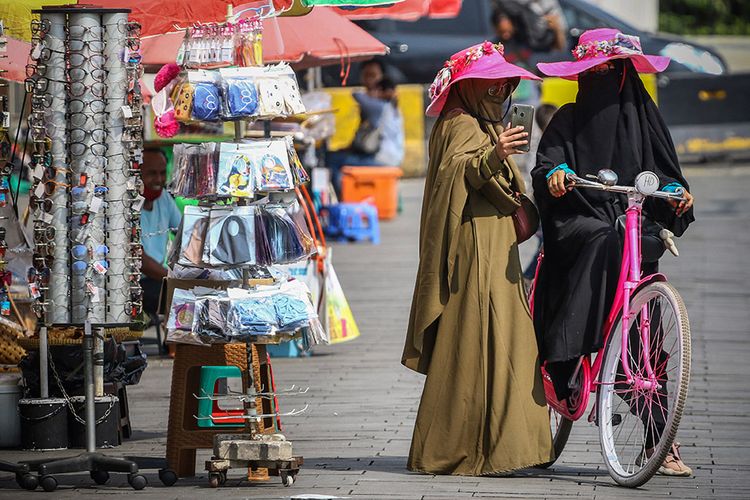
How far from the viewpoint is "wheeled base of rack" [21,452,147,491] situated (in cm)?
668

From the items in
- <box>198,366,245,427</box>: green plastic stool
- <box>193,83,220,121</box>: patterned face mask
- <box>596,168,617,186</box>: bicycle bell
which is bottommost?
<box>198,366,245,427</box>: green plastic stool

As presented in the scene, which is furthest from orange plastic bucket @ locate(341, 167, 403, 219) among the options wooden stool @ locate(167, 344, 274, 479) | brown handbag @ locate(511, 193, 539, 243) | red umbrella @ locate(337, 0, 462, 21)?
brown handbag @ locate(511, 193, 539, 243)

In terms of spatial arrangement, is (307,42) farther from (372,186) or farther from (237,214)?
(372,186)

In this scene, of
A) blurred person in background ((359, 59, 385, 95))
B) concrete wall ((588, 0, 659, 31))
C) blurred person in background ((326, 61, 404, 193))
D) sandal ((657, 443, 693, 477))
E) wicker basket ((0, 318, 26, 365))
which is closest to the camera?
sandal ((657, 443, 693, 477))

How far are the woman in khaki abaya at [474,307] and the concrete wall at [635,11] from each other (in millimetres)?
22568

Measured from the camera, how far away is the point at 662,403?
6.42 meters

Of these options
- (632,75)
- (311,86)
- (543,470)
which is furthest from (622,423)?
(311,86)

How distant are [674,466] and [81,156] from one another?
2.91 metres

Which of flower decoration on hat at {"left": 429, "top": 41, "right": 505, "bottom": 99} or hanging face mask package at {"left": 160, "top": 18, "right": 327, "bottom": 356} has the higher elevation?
flower decoration on hat at {"left": 429, "top": 41, "right": 505, "bottom": 99}

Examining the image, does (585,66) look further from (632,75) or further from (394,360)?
(394,360)

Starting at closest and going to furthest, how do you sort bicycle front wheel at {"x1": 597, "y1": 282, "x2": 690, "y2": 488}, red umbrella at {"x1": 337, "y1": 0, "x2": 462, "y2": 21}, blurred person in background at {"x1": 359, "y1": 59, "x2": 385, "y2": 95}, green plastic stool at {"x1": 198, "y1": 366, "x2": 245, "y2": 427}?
bicycle front wheel at {"x1": 597, "y1": 282, "x2": 690, "y2": 488}, green plastic stool at {"x1": 198, "y1": 366, "x2": 245, "y2": 427}, red umbrella at {"x1": 337, "y1": 0, "x2": 462, "y2": 21}, blurred person in background at {"x1": 359, "y1": 59, "x2": 385, "y2": 95}

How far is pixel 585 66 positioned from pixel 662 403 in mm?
1472

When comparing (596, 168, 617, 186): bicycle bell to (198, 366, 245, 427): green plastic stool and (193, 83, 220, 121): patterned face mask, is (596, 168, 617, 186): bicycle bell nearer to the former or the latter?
(193, 83, 220, 121): patterned face mask

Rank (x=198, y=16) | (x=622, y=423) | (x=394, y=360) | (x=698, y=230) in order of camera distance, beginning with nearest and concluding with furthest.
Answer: (x=622, y=423) < (x=198, y=16) < (x=394, y=360) < (x=698, y=230)
